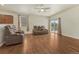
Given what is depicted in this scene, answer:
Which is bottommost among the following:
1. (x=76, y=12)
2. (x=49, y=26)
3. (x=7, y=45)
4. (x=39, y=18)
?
(x=7, y=45)

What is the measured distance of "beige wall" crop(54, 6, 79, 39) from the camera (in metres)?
7.29

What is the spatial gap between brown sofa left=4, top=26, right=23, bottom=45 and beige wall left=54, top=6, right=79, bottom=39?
2575 mm

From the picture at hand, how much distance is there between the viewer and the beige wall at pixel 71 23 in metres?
7.29

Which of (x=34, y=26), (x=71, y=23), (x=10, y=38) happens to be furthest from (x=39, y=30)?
(x=71, y=23)

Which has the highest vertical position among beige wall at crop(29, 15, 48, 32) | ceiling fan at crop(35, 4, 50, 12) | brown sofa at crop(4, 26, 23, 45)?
ceiling fan at crop(35, 4, 50, 12)

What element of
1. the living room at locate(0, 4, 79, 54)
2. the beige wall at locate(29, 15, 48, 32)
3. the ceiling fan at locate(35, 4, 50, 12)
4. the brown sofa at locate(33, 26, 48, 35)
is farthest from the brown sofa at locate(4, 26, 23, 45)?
the ceiling fan at locate(35, 4, 50, 12)

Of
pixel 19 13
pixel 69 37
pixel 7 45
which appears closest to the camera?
pixel 19 13

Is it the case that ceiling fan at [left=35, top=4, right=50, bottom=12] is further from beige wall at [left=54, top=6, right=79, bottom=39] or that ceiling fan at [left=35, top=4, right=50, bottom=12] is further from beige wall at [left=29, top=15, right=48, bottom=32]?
beige wall at [left=54, top=6, right=79, bottom=39]

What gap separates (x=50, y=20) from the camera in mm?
5461

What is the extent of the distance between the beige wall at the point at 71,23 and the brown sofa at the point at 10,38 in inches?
101

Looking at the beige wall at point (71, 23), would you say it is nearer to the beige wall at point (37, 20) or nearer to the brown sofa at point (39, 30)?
the brown sofa at point (39, 30)
